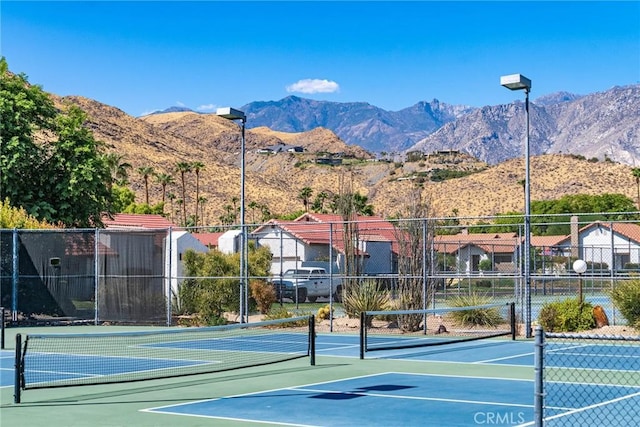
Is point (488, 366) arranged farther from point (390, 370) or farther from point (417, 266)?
point (417, 266)

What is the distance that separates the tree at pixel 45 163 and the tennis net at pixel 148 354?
11133 millimetres

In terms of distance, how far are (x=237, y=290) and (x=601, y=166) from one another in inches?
3592

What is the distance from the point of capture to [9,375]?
629 inches

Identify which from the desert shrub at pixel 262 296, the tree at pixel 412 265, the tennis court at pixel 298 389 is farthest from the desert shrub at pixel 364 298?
the tennis court at pixel 298 389

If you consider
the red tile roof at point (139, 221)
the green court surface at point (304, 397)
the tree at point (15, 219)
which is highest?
the red tile roof at point (139, 221)

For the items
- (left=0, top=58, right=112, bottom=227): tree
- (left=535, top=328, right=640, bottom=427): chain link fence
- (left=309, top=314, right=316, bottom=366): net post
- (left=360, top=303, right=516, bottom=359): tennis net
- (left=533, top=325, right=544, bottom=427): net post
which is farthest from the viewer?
(left=0, top=58, right=112, bottom=227): tree

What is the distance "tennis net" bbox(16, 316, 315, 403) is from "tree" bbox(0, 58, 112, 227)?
11133 millimetres

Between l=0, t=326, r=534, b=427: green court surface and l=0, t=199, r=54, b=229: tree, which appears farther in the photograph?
l=0, t=199, r=54, b=229: tree

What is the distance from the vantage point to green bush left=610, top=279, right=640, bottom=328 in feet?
74.2

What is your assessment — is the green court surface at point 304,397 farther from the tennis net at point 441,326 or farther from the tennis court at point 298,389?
the tennis net at point 441,326

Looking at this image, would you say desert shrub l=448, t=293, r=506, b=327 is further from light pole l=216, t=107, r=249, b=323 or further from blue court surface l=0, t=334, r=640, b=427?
blue court surface l=0, t=334, r=640, b=427

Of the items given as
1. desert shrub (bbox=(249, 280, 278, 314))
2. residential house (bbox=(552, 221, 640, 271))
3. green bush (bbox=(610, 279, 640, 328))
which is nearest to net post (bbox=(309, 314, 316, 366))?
green bush (bbox=(610, 279, 640, 328))

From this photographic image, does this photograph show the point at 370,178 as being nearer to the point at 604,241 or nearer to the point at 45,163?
the point at 604,241

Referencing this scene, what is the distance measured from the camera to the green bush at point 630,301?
22.6m
